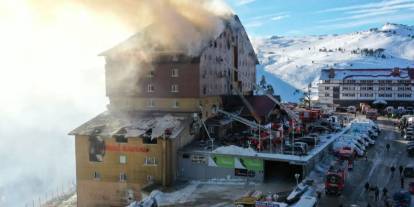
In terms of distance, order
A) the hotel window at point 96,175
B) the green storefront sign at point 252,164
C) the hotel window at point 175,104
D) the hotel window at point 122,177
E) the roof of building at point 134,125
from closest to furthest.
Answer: the green storefront sign at point 252,164 < the roof of building at point 134,125 < the hotel window at point 122,177 < the hotel window at point 96,175 < the hotel window at point 175,104

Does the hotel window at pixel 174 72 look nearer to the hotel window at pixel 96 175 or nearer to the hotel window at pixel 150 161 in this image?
the hotel window at pixel 150 161

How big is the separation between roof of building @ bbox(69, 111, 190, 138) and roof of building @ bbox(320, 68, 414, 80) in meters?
64.1

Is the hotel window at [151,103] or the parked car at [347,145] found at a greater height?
the hotel window at [151,103]

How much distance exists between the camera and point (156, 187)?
133 feet

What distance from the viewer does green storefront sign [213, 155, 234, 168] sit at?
4049cm

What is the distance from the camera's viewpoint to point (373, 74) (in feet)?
328

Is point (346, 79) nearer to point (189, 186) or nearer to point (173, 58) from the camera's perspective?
point (173, 58)

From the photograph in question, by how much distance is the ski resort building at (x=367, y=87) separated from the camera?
96188 mm

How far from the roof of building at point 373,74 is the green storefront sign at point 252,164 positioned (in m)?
67.3

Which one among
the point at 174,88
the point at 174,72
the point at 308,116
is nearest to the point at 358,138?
the point at 308,116

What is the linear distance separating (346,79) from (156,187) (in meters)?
70.8

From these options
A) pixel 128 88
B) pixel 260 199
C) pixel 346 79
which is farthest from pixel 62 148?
pixel 260 199

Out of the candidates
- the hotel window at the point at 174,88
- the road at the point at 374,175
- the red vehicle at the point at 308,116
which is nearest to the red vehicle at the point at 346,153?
the road at the point at 374,175

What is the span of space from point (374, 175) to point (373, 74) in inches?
2606
